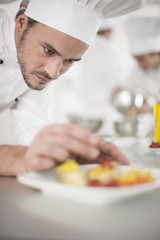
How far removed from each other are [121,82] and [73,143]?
302 centimetres

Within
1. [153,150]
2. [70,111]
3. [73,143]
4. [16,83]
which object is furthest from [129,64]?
[73,143]

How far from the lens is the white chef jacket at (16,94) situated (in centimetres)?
136

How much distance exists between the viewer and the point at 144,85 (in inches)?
132

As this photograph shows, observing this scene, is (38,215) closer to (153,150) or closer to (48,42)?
(153,150)

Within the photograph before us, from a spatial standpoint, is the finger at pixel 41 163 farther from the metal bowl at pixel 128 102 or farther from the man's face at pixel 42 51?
the metal bowl at pixel 128 102

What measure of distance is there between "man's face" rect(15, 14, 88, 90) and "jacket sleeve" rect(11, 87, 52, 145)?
0.16 m

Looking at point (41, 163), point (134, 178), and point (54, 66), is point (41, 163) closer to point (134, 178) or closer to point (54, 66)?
point (134, 178)

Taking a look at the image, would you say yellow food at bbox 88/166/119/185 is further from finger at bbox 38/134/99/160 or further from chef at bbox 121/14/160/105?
chef at bbox 121/14/160/105

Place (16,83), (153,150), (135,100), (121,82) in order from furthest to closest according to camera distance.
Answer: (121,82) → (135,100) → (16,83) → (153,150)

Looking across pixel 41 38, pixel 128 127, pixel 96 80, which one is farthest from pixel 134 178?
pixel 96 80

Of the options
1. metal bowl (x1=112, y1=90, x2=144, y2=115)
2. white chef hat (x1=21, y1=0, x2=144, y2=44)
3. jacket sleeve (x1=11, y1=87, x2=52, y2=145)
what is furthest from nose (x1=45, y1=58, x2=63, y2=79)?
metal bowl (x1=112, y1=90, x2=144, y2=115)

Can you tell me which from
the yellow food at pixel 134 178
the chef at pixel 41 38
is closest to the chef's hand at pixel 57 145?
the yellow food at pixel 134 178

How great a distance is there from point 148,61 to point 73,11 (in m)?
2.06

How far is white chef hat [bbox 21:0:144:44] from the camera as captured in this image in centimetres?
125
